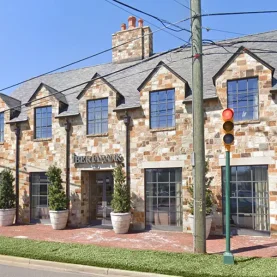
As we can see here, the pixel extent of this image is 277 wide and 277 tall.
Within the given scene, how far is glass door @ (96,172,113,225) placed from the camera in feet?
48.6

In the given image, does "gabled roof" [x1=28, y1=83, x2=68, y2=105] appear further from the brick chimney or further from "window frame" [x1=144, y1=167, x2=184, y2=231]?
"window frame" [x1=144, y1=167, x2=184, y2=231]

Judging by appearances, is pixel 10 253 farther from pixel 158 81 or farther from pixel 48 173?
pixel 158 81

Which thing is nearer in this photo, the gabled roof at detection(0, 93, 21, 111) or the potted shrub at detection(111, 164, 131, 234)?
the potted shrub at detection(111, 164, 131, 234)

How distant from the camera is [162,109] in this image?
535 inches

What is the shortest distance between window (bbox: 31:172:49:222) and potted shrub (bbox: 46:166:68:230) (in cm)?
120

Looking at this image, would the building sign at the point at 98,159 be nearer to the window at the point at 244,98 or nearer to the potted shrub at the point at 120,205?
the potted shrub at the point at 120,205

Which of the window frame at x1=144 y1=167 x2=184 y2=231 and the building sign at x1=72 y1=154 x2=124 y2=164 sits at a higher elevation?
the building sign at x1=72 y1=154 x2=124 y2=164

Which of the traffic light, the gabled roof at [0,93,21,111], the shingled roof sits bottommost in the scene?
the traffic light

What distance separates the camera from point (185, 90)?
43.2 feet

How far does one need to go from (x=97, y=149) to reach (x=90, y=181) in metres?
1.71

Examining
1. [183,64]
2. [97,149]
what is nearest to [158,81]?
[183,64]

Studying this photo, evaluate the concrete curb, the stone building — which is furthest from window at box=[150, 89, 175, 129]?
the concrete curb

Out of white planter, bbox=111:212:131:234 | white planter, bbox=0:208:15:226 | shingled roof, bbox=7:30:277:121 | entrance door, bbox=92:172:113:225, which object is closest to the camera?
white planter, bbox=111:212:131:234

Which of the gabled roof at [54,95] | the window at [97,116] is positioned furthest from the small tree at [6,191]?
the window at [97,116]
